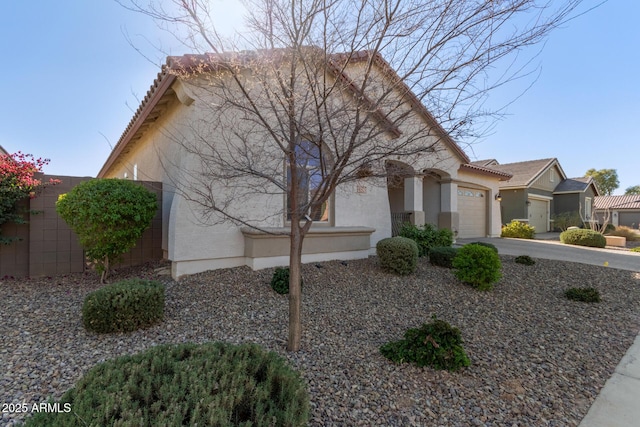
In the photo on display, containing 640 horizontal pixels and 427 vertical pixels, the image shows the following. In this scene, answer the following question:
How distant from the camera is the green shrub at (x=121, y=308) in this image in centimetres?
374

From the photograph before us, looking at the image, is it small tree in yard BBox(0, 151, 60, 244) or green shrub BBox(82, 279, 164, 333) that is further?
small tree in yard BBox(0, 151, 60, 244)

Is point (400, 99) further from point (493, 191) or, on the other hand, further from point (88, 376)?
point (493, 191)

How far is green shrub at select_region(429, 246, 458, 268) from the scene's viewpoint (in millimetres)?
7598

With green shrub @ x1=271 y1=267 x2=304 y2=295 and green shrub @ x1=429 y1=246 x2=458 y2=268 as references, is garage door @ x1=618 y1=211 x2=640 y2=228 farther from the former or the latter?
green shrub @ x1=271 y1=267 x2=304 y2=295

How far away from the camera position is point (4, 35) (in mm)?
6102

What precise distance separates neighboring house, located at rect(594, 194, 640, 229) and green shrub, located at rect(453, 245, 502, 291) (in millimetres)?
35175

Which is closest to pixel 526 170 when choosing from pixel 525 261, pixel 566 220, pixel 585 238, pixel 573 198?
pixel 566 220

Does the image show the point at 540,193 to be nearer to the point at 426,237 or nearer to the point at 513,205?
the point at 513,205

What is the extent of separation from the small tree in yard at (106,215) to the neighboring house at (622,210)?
40.6 meters

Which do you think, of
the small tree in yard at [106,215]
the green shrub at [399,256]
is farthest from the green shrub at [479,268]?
the small tree in yard at [106,215]

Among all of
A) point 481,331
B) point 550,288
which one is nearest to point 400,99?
point 481,331

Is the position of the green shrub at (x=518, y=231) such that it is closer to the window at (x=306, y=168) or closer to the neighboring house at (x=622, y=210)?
the window at (x=306, y=168)

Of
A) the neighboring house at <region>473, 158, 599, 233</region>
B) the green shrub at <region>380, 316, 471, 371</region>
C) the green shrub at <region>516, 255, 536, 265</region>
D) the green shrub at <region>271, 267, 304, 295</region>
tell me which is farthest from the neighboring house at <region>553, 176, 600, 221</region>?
the green shrub at <region>271, 267, 304, 295</region>

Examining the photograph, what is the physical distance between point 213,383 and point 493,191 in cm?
1725
